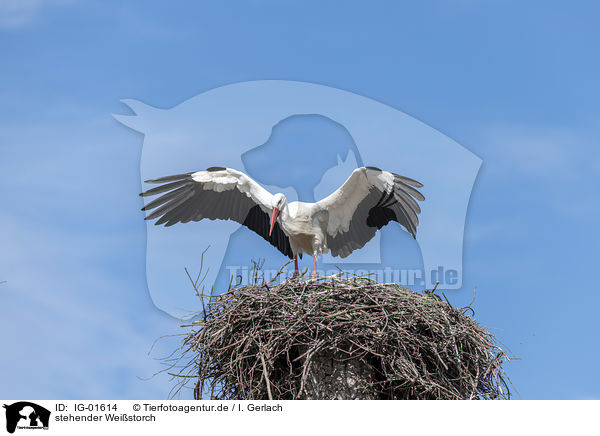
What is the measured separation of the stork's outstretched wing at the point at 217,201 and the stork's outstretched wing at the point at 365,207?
0.63 meters

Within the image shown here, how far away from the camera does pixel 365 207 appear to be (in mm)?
8164

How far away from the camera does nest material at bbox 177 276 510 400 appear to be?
5555 millimetres

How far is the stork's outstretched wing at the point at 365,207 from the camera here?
25.8 ft

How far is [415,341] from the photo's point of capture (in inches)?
225
